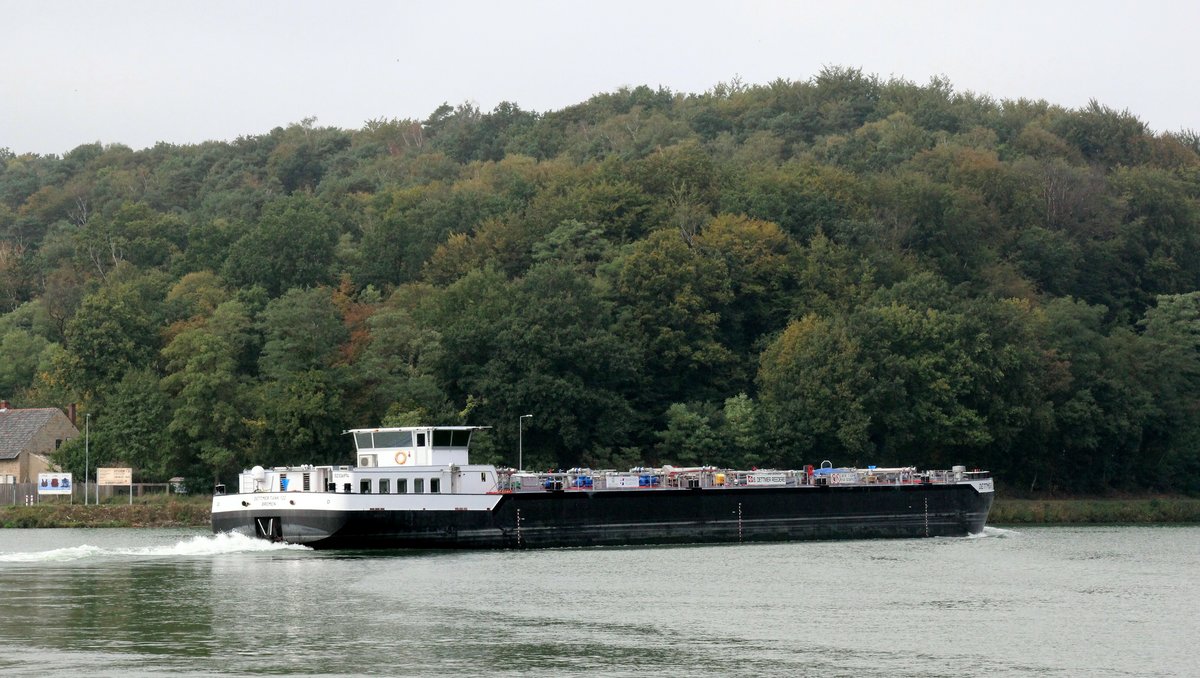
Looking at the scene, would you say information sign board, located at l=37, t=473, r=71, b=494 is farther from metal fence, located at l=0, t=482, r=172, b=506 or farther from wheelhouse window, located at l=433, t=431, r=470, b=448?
wheelhouse window, located at l=433, t=431, r=470, b=448

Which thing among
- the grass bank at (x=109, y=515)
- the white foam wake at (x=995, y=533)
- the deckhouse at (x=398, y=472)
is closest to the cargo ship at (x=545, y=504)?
the deckhouse at (x=398, y=472)

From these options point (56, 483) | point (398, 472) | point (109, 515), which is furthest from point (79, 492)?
point (398, 472)

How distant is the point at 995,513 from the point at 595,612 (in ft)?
188

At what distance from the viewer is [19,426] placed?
105m

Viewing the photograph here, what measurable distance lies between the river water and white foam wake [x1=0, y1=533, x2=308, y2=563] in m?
0.12

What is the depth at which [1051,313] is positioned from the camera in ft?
384

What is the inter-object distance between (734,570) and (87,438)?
2000 inches

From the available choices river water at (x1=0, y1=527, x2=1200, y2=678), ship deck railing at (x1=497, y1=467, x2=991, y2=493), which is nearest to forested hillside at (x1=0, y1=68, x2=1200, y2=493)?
ship deck railing at (x1=497, y1=467, x2=991, y2=493)

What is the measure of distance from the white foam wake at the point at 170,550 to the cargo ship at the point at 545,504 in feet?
1.43

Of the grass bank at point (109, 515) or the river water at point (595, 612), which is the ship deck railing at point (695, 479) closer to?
the river water at point (595, 612)

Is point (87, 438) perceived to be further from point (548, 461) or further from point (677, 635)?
point (677, 635)

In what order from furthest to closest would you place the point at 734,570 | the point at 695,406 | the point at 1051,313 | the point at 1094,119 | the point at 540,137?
the point at 540,137, the point at 1094,119, the point at 1051,313, the point at 695,406, the point at 734,570

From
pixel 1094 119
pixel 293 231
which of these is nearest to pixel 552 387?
pixel 293 231

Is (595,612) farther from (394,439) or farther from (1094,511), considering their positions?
(1094,511)
